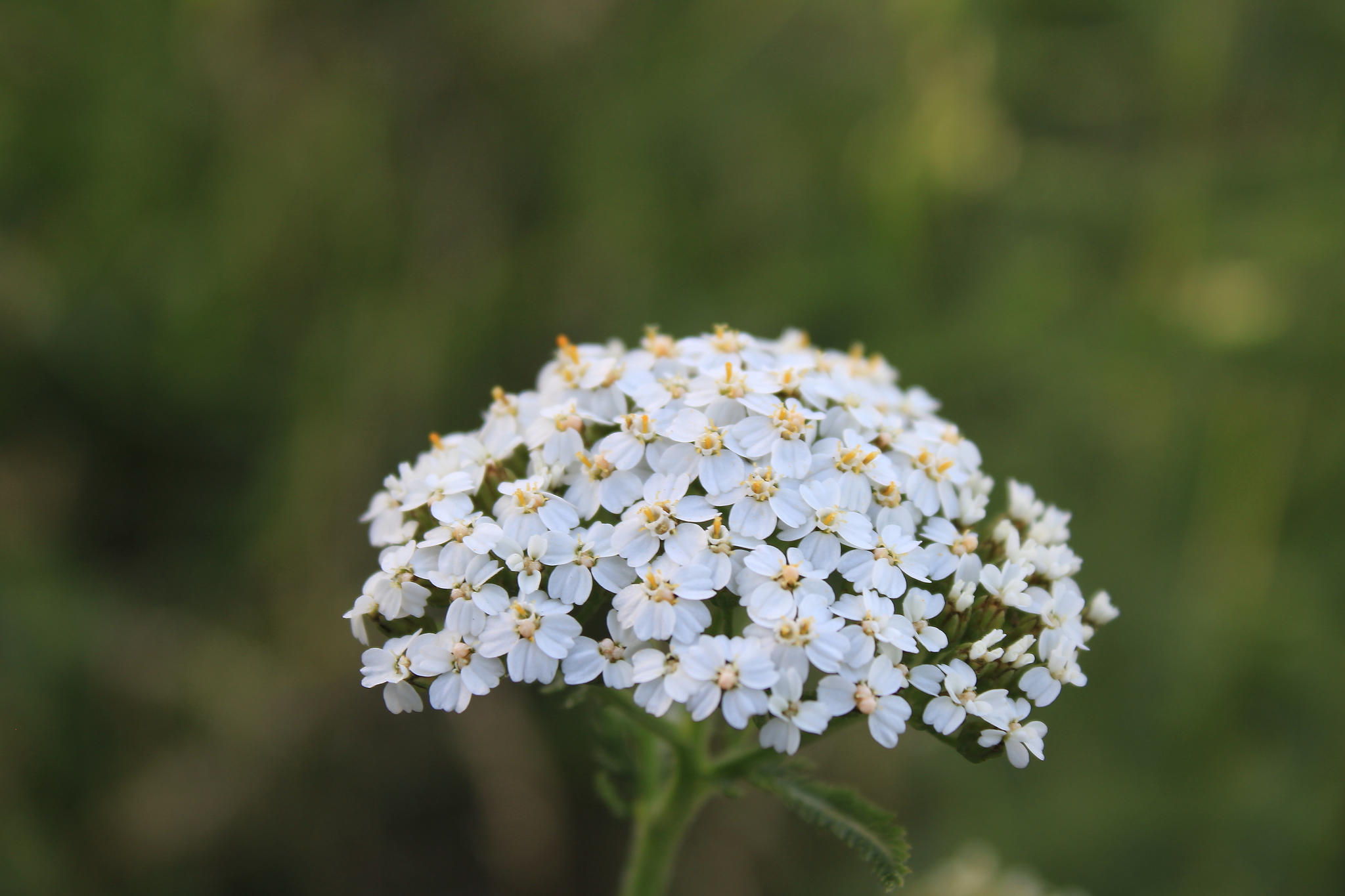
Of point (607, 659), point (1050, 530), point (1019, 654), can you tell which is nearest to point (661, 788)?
point (607, 659)

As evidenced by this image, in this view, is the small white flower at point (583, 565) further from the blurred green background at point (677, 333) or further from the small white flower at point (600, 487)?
the blurred green background at point (677, 333)

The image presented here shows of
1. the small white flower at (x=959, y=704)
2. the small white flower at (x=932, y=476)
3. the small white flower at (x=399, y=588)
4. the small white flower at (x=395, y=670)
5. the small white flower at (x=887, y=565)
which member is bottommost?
the small white flower at (x=395, y=670)

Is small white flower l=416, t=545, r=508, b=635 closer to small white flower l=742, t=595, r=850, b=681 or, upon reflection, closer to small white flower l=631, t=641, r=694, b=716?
small white flower l=631, t=641, r=694, b=716

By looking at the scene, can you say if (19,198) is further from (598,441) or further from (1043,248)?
(1043,248)

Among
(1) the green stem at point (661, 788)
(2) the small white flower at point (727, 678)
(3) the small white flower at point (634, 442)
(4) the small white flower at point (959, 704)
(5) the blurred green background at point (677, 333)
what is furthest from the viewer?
(5) the blurred green background at point (677, 333)

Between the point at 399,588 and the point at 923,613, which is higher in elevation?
the point at 923,613

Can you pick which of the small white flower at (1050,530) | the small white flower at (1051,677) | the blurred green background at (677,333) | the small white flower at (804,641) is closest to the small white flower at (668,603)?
the small white flower at (804,641)

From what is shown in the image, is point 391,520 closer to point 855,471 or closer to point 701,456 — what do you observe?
point 701,456
